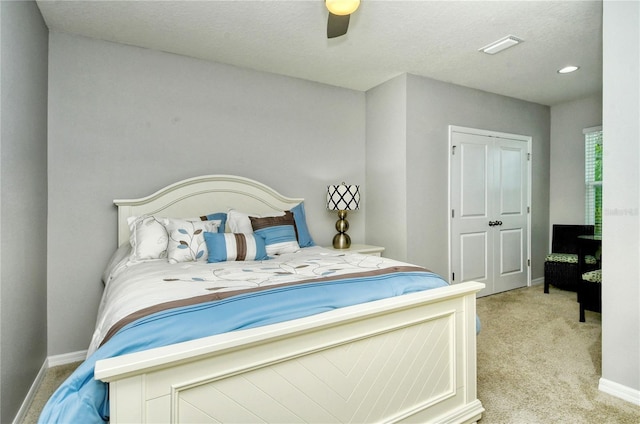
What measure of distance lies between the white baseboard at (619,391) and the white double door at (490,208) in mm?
1785

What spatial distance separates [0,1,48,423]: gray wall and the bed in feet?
1.63

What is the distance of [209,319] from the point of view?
48.4 inches

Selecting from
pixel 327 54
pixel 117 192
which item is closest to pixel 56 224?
pixel 117 192

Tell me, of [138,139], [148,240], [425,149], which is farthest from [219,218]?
[425,149]

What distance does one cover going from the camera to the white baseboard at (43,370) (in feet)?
6.25

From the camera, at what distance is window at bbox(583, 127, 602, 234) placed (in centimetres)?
424

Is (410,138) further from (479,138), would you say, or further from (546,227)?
(546,227)

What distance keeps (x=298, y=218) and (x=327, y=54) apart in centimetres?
147

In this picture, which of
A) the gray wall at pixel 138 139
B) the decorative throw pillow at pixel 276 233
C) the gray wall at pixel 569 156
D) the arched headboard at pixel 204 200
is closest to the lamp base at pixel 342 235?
the gray wall at pixel 138 139

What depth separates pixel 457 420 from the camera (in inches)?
66.9

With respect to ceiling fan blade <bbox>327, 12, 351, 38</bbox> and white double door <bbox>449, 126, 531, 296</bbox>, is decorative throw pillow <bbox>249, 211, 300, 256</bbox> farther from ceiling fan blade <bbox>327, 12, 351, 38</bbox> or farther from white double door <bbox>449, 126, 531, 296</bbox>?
white double door <bbox>449, 126, 531, 296</bbox>

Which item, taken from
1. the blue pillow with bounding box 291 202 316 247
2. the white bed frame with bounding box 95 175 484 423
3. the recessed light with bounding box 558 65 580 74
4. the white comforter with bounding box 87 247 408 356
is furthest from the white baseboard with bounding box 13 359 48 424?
the recessed light with bounding box 558 65 580 74

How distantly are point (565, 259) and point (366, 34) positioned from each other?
3.39 meters

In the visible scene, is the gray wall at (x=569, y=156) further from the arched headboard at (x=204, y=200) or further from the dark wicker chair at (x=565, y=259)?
the arched headboard at (x=204, y=200)
